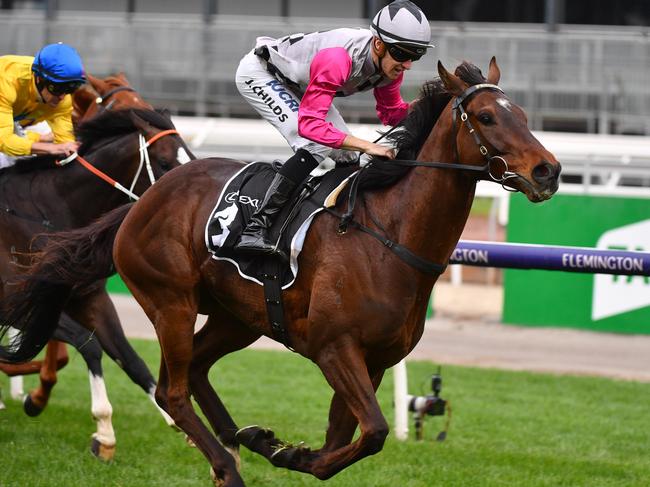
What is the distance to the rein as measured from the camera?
4.30 metres

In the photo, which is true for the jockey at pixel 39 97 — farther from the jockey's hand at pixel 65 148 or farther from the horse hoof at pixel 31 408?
the horse hoof at pixel 31 408

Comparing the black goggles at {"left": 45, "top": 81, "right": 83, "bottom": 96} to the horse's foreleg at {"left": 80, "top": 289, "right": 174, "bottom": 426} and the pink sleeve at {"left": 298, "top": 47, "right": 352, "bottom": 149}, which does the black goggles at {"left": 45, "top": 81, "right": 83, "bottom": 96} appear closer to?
the horse's foreleg at {"left": 80, "top": 289, "right": 174, "bottom": 426}

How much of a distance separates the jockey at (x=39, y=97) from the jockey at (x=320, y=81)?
139 centimetres

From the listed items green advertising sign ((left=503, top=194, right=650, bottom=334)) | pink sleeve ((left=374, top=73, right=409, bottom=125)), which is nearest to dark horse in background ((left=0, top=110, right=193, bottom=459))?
pink sleeve ((left=374, top=73, right=409, bottom=125))

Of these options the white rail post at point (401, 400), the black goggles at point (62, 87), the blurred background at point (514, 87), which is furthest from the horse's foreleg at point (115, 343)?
the blurred background at point (514, 87)

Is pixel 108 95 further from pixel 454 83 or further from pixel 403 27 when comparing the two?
pixel 454 83

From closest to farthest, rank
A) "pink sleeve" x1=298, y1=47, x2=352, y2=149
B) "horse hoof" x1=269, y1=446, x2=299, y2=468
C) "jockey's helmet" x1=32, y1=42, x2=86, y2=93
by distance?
"pink sleeve" x1=298, y1=47, x2=352, y2=149 < "horse hoof" x1=269, y1=446, x2=299, y2=468 < "jockey's helmet" x1=32, y1=42, x2=86, y2=93

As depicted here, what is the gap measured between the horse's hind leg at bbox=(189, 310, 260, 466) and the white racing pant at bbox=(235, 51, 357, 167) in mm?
995

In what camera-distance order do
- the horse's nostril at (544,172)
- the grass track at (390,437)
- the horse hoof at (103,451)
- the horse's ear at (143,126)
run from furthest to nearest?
the horse's ear at (143,126), the horse hoof at (103,451), the grass track at (390,437), the horse's nostril at (544,172)

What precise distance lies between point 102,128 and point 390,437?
256 centimetres

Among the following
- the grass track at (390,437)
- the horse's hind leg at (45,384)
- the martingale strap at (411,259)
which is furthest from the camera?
the horse's hind leg at (45,384)

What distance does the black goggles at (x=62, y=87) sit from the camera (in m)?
6.27

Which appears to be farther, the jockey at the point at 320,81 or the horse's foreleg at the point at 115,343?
the horse's foreleg at the point at 115,343

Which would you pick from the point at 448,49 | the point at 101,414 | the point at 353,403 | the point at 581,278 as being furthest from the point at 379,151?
the point at 448,49
